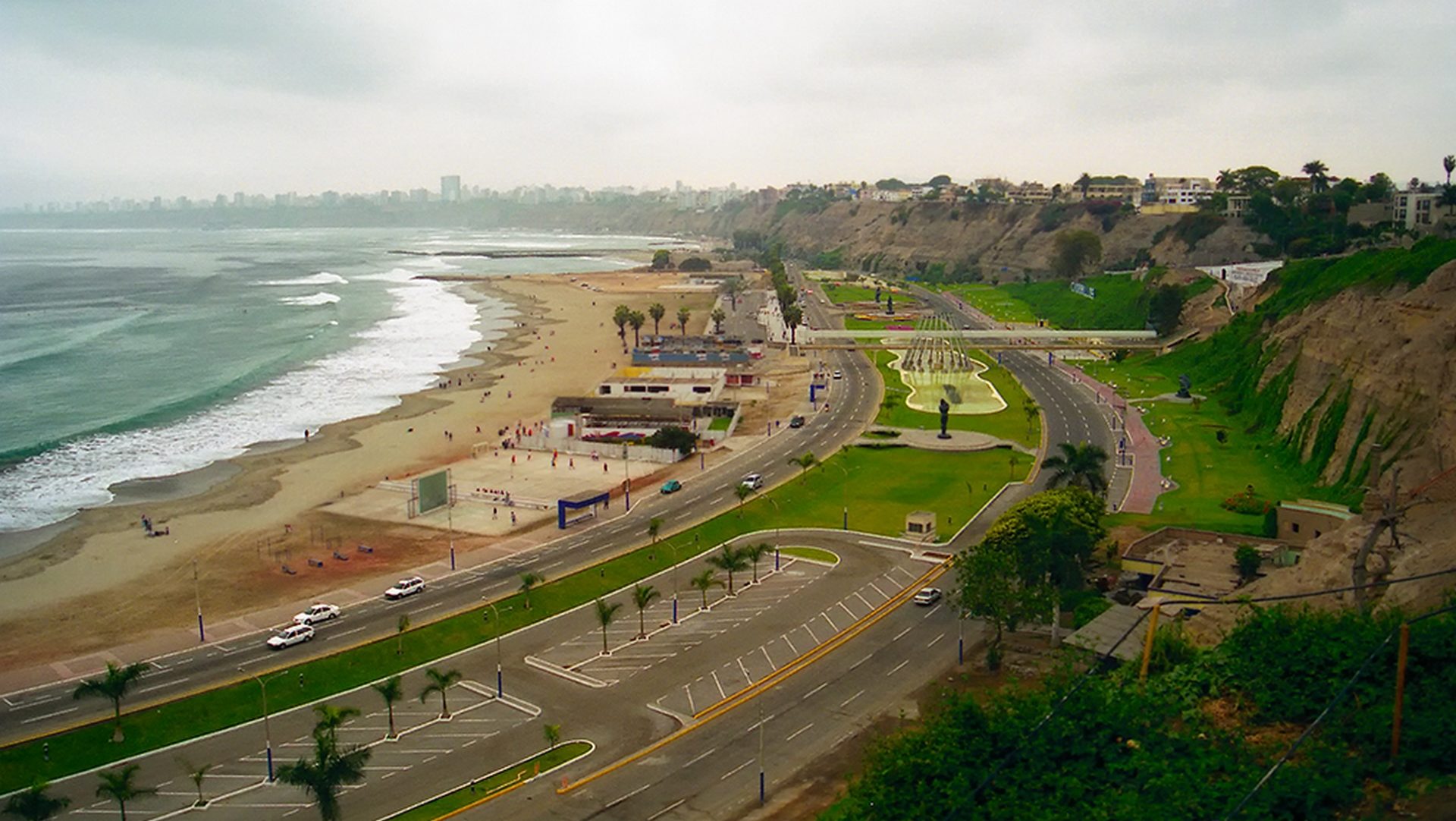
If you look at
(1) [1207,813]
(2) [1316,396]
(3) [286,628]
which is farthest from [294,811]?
(2) [1316,396]

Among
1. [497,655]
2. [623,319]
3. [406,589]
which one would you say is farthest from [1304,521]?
[623,319]

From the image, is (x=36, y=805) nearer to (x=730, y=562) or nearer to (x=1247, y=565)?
(x=730, y=562)

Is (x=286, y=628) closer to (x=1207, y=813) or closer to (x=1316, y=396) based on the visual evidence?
(x=1207, y=813)

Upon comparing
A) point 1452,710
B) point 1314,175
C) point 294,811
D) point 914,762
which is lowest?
point 294,811

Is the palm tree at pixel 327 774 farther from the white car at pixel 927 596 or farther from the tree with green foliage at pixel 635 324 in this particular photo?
the tree with green foliage at pixel 635 324

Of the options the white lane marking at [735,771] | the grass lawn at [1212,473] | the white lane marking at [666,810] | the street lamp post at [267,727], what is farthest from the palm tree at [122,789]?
the grass lawn at [1212,473]
